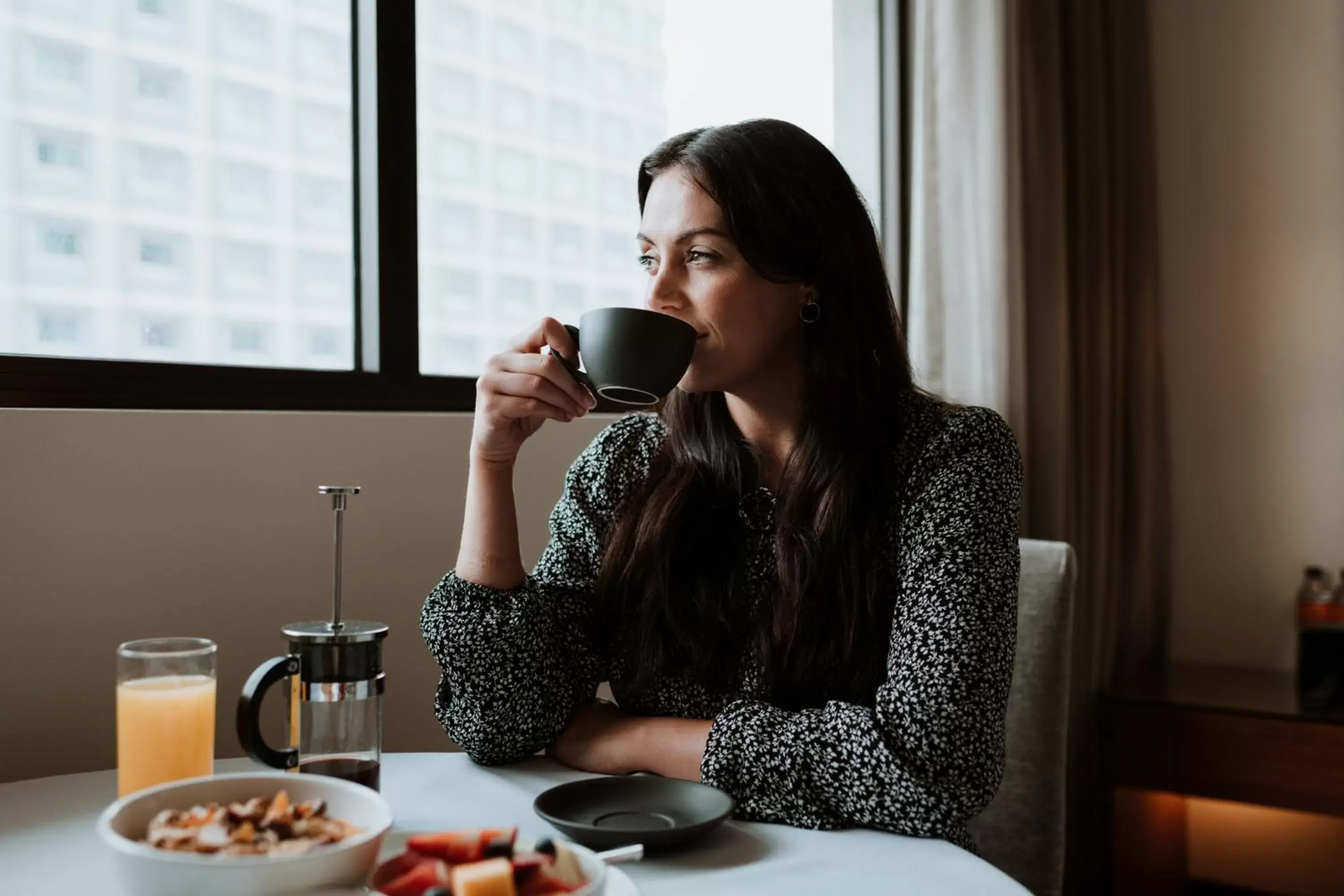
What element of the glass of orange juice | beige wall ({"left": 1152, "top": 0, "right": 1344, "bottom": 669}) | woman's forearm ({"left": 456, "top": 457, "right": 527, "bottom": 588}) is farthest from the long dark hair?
beige wall ({"left": 1152, "top": 0, "right": 1344, "bottom": 669})

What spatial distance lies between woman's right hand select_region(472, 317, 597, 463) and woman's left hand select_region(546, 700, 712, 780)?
0.31m

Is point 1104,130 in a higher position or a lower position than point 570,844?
higher

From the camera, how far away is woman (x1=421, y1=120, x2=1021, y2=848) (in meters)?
1.07

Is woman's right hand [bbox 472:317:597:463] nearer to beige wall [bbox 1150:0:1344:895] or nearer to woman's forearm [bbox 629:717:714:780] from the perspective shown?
woman's forearm [bbox 629:717:714:780]

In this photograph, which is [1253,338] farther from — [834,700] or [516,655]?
[516,655]

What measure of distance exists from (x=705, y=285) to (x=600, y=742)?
50 centimetres

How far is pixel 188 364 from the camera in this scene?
56.1 inches

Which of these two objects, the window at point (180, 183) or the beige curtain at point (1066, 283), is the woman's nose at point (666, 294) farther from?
the beige curtain at point (1066, 283)

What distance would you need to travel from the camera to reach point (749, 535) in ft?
4.33

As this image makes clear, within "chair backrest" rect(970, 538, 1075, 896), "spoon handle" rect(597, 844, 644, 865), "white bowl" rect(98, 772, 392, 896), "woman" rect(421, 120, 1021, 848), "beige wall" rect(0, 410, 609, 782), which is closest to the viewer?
"white bowl" rect(98, 772, 392, 896)

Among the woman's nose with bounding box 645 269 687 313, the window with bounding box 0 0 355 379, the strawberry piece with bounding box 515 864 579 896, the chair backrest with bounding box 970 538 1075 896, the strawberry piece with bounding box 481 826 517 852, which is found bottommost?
the chair backrest with bounding box 970 538 1075 896

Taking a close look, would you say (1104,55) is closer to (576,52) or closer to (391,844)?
(576,52)

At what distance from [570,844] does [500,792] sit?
0.38 metres

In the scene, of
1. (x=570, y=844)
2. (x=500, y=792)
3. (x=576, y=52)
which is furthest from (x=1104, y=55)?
(x=570, y=844)
